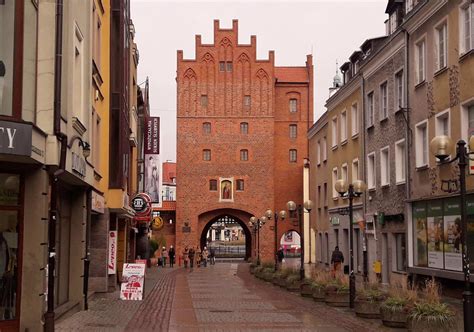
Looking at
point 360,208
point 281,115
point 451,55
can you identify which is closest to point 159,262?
point 281,115

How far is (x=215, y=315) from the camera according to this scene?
18.1 meters

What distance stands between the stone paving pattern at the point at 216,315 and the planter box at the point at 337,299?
298mm

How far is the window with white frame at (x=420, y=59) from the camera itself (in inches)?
1006

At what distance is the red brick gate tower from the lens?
66250mm

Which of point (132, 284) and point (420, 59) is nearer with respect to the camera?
point (132, 284)

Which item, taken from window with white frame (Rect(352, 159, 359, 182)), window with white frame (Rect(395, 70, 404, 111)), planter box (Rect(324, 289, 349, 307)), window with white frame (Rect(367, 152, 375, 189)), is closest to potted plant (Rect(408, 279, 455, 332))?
planter box (Rect(324, 289, 349, 307))

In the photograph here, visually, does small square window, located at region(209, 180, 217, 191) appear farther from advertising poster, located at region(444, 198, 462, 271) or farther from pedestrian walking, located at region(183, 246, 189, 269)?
advertising poster, located at region(444, 198, 462, 271)

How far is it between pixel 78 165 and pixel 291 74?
56.8m

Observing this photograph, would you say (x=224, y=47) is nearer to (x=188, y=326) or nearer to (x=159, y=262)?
(x=159, y=262)

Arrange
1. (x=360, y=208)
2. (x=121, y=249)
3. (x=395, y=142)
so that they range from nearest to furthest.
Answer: (x=395, y=142)
(x=121, y=249)
(x=360, y=208)

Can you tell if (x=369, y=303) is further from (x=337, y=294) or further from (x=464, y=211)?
(x=464, y=211)

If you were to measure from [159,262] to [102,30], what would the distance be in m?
37.1

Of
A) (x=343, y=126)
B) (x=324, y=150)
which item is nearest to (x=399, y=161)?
(x=343, y=126)

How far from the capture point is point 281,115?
69.7m
